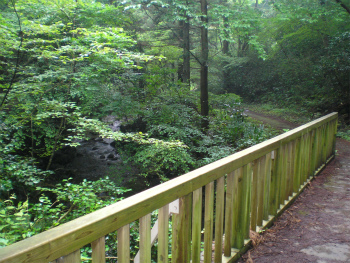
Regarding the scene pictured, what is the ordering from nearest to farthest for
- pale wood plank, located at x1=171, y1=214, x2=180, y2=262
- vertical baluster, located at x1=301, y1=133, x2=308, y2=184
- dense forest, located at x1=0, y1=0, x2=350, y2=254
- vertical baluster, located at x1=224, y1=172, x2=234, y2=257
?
pale wood plank, located at x1=171, y1=214, x2=180, y2=262
vertical baluster, located at x1=224, y1=172, x2=234, y2=257
vertical baluster, located at x1=301, y1=133, x2=308, y2=184
dense forest, located at x1=0, y1=0, x2=350, y2=254

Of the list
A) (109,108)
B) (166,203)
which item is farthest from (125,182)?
(166,203)

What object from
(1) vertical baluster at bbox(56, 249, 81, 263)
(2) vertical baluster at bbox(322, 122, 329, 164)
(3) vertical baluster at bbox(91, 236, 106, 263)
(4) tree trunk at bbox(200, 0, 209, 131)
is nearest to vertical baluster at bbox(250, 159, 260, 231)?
(3) vertical baluster at bbox(91, 236, 106, 263)

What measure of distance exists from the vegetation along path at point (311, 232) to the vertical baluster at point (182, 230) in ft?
3.03

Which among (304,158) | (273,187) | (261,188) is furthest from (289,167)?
(261,188)

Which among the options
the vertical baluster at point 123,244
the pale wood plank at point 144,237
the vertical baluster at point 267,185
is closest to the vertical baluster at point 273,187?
the vertical baluster at point 267,185

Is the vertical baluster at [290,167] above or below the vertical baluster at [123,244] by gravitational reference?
below

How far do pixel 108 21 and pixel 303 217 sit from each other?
8357mm

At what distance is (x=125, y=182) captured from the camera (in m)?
9.26

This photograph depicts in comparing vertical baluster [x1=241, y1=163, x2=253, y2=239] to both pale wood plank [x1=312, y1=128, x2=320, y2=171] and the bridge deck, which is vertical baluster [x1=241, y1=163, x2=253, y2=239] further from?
pale wood plank [x1=312, y1=128, x2=320, y2=171]

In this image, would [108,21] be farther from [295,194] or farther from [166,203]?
[166,203]

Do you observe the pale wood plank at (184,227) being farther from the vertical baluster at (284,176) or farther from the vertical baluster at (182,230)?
the vertical baluster at (284,176)

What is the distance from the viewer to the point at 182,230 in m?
1.64

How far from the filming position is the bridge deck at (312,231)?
2.40m

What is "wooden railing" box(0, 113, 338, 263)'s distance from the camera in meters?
1.05
